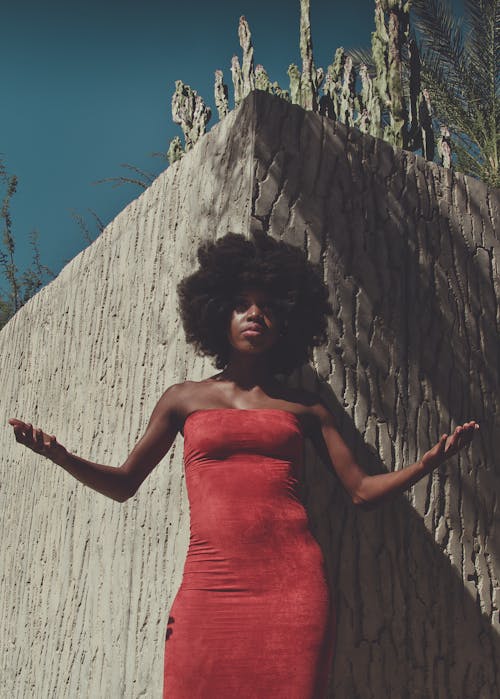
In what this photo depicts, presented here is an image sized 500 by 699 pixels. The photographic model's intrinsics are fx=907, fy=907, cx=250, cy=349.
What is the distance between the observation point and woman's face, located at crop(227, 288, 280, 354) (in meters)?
2.94

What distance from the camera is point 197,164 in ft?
13.3

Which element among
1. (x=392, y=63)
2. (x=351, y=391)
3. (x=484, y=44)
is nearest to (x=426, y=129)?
(x=392, y=63)

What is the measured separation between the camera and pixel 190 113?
6.44 meters

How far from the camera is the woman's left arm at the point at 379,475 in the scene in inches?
103

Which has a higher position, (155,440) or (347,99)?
(347,99)

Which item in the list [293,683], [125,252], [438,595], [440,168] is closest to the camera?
[293,683]

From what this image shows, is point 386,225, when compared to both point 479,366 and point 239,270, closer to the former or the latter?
point 479,366

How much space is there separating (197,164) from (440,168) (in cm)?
122

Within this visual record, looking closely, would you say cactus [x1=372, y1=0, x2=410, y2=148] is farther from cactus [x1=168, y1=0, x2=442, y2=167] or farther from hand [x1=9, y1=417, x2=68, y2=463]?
hand [x1=9, y1=417, x2=68, y2=463]

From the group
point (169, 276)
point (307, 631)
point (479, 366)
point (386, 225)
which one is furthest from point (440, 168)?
point (307, 631)

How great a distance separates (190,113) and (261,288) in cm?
374

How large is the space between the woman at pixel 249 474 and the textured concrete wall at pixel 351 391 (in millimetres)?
520

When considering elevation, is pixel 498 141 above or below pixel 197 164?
above

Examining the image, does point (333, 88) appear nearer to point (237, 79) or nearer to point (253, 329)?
point (237, 79)
